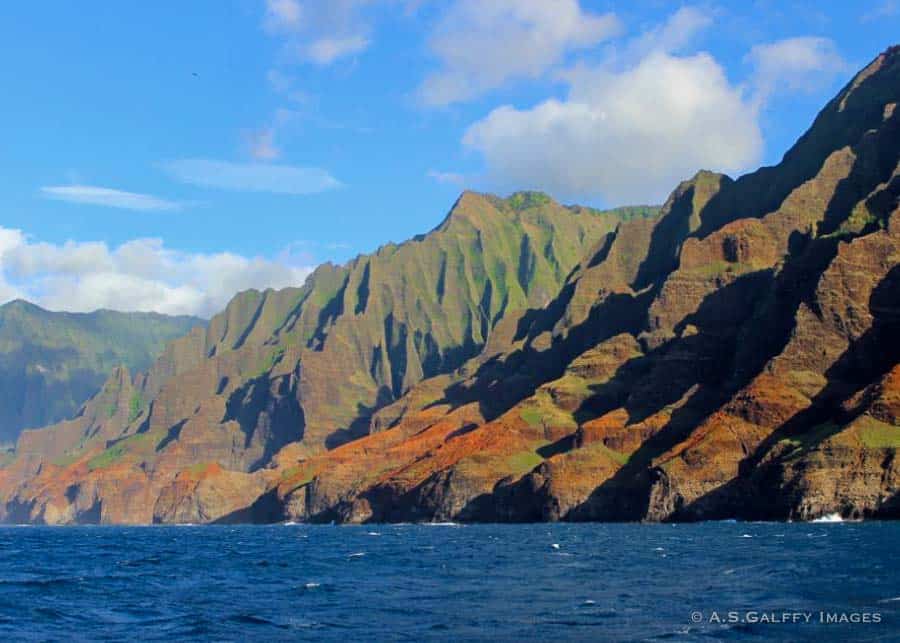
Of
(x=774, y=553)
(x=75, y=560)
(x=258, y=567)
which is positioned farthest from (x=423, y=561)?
(x=75, y=560)

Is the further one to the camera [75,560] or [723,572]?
[75,560]

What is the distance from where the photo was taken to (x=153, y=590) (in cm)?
12788

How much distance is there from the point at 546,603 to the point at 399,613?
1150cm

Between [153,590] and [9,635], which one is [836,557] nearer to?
[153,590]

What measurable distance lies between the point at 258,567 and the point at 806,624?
278 feet

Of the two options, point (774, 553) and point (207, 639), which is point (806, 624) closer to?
Answer: point (207, 639)

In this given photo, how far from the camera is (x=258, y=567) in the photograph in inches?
6245

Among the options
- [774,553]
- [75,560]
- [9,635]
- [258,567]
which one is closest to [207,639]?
[9,635]

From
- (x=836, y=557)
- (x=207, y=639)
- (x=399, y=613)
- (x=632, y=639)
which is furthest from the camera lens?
(x=836, y=557)

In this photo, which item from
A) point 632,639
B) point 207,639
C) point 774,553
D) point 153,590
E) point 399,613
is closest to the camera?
point 632,639

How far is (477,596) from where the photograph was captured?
369 feet

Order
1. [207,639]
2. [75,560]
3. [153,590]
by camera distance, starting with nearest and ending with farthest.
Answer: [207,639], [153,590], [75,560]

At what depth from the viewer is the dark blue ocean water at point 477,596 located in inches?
3580

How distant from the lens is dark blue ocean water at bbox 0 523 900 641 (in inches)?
3580
